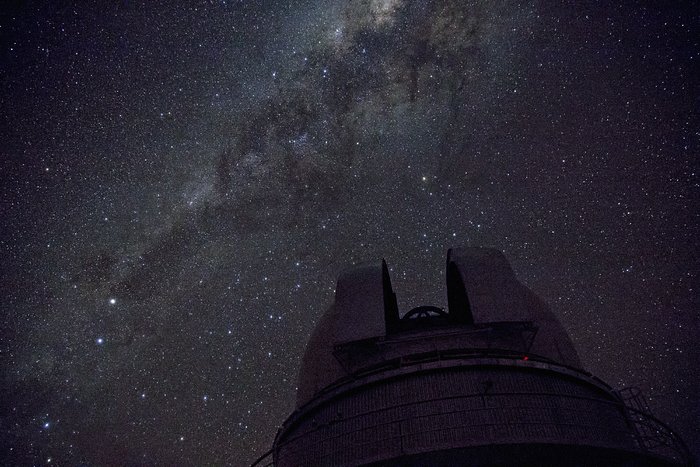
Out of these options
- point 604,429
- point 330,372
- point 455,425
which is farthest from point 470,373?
point 330,372

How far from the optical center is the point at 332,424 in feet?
30.3

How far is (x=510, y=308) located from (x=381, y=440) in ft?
13.9

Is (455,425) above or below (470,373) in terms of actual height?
below

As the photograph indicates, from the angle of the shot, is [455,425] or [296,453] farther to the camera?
[296,453]

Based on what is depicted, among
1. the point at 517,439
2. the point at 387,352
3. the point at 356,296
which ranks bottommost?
the point at 517,439

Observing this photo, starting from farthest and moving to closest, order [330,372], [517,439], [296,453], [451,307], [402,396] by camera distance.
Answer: [451,307] < [330,372] < [296,453] < [402,396] < [517,439]

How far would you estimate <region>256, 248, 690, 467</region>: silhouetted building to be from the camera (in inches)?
318

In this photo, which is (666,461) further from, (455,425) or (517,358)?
(455,425)

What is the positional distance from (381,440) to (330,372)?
303cm

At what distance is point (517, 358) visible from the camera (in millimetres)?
9469

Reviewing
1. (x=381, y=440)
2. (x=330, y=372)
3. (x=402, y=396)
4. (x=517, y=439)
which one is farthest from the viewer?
(x=330, y=372)

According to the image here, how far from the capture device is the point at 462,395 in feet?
27.8

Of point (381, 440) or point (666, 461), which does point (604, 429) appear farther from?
point (381, 440)

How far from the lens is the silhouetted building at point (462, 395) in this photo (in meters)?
8.08
